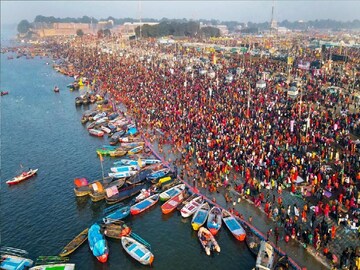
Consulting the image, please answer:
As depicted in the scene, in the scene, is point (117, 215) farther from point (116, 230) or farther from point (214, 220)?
point (214, 220)

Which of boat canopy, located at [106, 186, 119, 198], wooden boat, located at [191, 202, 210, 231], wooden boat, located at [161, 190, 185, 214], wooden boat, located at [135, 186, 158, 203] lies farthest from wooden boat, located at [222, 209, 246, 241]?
boat canopy, located at [106, 186, 119, 198]

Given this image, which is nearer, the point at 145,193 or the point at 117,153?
the point at 145,193

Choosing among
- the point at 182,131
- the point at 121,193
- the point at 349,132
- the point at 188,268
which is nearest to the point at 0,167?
the point at 121,193

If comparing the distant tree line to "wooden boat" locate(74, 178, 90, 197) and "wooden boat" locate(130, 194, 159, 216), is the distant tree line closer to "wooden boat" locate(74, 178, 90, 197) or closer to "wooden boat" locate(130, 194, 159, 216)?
"wooden boat" locate(74, 178, 90, 197)

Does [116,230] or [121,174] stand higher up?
[121,174]

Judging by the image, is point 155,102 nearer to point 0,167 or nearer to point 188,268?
point 0,167

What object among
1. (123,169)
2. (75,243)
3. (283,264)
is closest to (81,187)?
(123,169)
